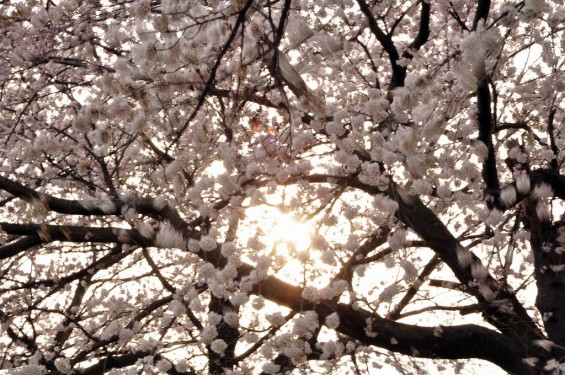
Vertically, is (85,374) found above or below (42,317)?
below

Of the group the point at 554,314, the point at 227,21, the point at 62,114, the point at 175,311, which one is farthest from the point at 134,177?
the point at 227,21

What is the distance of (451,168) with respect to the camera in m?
5.84

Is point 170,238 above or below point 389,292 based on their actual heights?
above

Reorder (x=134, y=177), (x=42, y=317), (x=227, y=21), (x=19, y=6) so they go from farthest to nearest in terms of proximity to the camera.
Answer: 1. (x=42, y=317)
2. (x=134, y=177)
3. (x=19, y=6)
4. (x=227, y=21)

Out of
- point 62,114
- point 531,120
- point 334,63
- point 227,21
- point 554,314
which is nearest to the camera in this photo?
point 227,21

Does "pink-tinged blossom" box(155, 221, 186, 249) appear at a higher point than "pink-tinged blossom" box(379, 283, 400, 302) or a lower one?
higher

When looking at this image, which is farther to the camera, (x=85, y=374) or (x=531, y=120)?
(x=531, y=120)

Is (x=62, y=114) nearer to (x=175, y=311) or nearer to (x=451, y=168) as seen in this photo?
(x=175, y=311)

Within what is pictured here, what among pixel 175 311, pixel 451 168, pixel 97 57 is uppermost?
pixel 97 57

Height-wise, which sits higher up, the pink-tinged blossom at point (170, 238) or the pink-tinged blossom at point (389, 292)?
the pink-tinged blossom at point (170, 238)

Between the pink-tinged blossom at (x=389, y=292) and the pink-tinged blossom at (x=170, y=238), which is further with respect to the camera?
the pink-tinged blossom at (x=389, y=292)

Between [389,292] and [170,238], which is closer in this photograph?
[170,238]

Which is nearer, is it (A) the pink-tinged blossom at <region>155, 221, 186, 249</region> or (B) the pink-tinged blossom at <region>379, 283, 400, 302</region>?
(A) the pink-tinged blossom at <region>155, 221, 186, 249</region>

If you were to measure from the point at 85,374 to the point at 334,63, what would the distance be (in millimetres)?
4681
